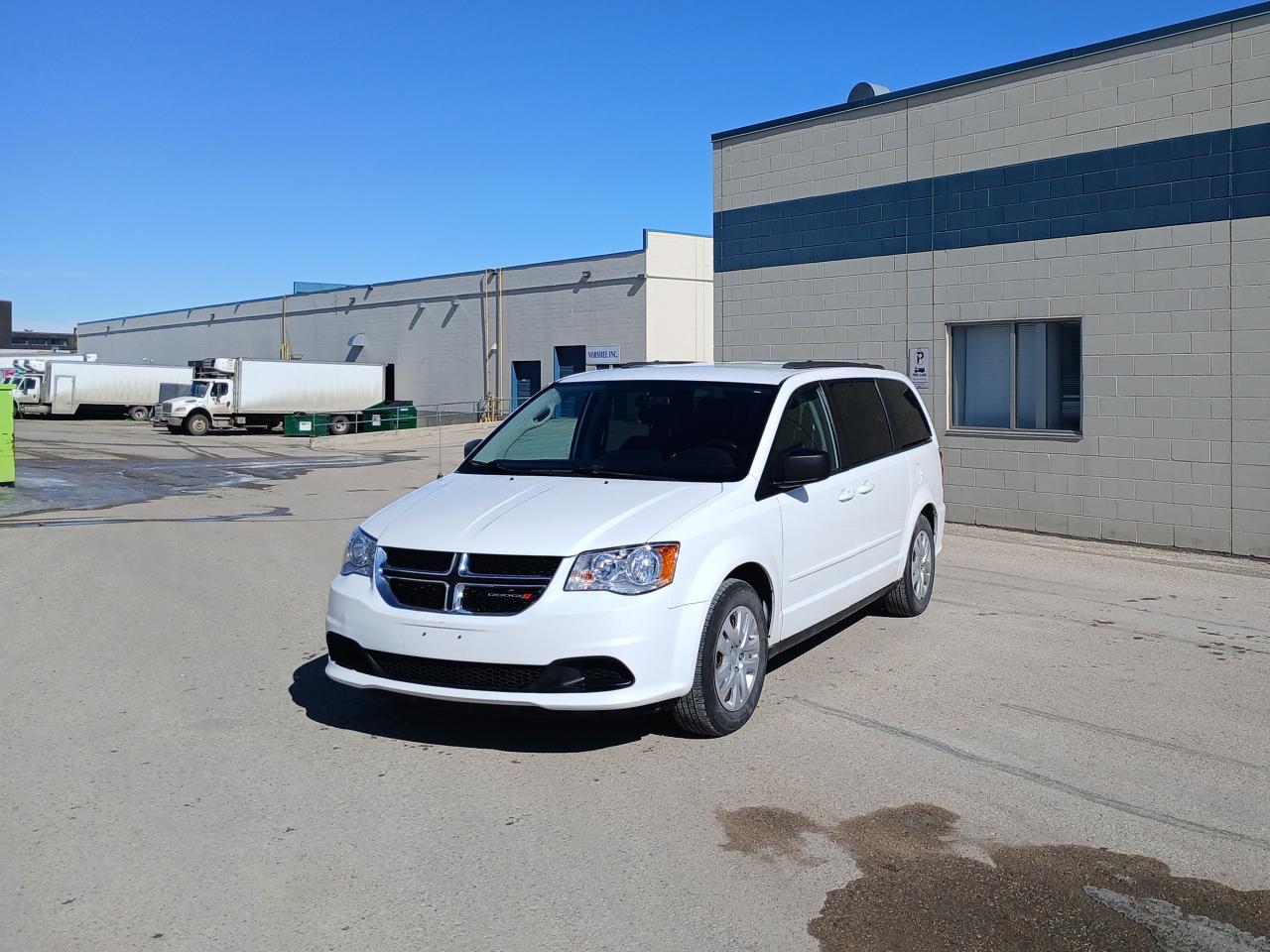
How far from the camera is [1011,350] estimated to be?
14531mm

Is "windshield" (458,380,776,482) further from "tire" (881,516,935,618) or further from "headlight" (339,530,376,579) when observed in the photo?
"tire" (881,516,935,618)

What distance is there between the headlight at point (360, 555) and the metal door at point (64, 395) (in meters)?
50.6

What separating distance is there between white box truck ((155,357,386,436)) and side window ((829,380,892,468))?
38.9 meters

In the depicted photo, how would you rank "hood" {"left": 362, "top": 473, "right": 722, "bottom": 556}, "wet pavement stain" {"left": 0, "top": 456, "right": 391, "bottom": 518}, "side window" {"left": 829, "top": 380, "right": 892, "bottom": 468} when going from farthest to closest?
"wet pavement stain" {"left": 0, "top": 456, "right": 391, "bottom": 518} < "side window" {"left": 829, "top": 380, "right": 892, "bottom": 468} < "hood" {"left": 362, "top": 473, "right": 722, "bottom": 556}

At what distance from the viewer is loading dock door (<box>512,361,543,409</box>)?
44781 mm

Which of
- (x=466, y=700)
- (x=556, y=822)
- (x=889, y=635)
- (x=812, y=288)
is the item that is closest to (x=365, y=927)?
(x=556, y=822)

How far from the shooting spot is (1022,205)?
14203mm

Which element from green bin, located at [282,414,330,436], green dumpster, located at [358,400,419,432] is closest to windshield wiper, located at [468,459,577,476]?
green bin, located at [282,414,330,436]

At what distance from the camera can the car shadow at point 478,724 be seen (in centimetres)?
590

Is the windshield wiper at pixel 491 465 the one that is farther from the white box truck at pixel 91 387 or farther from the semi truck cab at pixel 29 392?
the semi truck cab at pixel 29 392

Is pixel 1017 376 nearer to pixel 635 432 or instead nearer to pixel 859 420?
pixel 859 420

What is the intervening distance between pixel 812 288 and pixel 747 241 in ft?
4.66

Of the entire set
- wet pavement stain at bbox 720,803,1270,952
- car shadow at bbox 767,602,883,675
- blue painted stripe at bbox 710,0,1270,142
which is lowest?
wet pavement stain at bbox 720,803,1270,952

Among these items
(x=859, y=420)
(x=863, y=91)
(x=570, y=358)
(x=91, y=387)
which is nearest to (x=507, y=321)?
(x=570, y=358)
